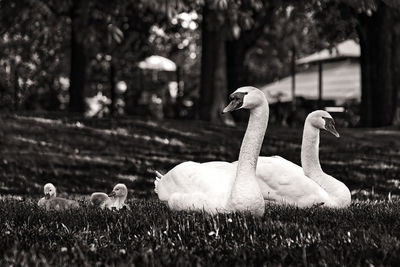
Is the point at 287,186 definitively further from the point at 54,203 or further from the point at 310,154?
the point at 54,203

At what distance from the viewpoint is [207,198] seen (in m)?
6.85

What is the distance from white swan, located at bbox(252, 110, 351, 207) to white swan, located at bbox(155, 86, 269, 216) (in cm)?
85

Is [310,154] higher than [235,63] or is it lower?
lower

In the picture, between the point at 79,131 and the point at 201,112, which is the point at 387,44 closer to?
the point at 201,112

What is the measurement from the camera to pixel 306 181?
310 inches

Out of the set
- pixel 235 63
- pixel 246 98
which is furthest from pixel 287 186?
pixel 235 63

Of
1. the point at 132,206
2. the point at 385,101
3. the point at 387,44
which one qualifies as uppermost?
the point at 387,44

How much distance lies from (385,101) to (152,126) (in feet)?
23.4

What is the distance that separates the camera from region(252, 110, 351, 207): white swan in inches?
309

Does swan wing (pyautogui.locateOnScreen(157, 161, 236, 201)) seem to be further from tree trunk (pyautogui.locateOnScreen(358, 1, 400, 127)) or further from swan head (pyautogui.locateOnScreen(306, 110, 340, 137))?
tree trunk (pyautogui.locateOnScreen(358, 1, 400, 127))

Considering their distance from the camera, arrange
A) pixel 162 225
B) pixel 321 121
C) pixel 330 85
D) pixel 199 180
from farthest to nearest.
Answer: pixel 330 85 → pixel 321 121 → pixel 199 180 → pixel 162 225

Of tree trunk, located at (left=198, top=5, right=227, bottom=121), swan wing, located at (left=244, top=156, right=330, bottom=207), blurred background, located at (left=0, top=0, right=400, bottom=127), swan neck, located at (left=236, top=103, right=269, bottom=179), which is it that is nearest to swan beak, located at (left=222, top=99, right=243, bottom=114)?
swan neck, located at (left=236, top=103, right=269, bottom=179)

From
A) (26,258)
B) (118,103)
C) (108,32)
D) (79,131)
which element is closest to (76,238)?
(26,258)

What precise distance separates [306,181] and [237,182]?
1.46 m
